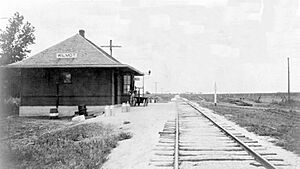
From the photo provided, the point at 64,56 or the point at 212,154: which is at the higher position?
the point at 64,56

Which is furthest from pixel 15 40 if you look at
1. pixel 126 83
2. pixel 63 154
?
pixel 63 154

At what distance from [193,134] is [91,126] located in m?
5.30

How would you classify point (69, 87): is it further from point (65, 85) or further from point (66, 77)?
point (66, 77)

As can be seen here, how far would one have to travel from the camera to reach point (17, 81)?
35.0 m

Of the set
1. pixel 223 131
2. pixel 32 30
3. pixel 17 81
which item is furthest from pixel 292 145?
pixel 32 30

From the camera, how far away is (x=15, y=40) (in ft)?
133

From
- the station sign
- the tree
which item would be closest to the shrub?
the station sign

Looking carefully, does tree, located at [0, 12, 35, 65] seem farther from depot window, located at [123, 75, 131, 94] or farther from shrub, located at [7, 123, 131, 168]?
shrub, located at [7, 123, 131, 168]

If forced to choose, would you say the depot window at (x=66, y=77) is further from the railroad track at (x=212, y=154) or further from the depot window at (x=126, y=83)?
the railroad track at (x=212, y=154)

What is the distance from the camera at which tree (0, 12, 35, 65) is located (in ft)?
124

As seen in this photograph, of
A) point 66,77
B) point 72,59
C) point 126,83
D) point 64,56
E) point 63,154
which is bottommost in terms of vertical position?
point 63,154

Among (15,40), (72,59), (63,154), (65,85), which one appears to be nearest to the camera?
(63,154)

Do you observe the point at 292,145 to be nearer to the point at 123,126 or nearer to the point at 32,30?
the point at 123,126

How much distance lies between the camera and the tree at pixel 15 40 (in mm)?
37894
